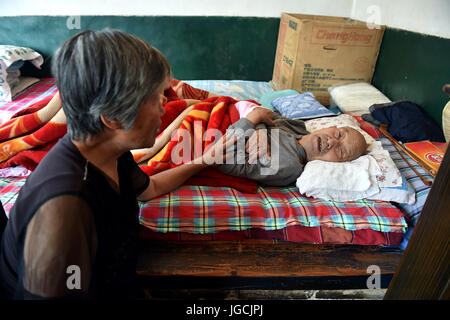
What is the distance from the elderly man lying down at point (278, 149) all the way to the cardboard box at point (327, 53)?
45.5 inches

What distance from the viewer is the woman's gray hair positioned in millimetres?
708

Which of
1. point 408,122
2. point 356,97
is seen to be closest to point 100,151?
point 408,122

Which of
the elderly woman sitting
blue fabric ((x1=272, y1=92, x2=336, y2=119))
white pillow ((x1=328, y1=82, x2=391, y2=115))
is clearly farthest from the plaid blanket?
white pillow ((x1=328, y1=82, x2=391, y2=115))

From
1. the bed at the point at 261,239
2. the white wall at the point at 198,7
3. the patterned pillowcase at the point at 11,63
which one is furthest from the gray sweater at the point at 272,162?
the patterned pillowcase at the point at 11,63

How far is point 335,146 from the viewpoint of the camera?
160 cm

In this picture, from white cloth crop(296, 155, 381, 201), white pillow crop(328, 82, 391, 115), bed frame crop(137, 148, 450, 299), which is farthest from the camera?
white pillow crop(328, 82, 391, 115)

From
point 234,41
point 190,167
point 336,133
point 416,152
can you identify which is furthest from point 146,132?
point 234,41

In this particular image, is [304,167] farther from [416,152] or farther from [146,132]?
[146,132]

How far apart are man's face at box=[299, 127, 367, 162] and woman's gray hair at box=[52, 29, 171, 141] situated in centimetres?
107

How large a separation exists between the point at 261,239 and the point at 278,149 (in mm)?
458

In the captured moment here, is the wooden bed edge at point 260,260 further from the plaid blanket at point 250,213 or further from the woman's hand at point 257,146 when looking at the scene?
the woman's hand at point 257,146

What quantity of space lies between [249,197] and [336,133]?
0.64 metres

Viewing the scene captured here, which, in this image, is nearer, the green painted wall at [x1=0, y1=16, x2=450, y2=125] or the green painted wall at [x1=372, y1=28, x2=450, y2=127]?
the green painted wall at [x1=372, y1=28, x2=450, y2=127]

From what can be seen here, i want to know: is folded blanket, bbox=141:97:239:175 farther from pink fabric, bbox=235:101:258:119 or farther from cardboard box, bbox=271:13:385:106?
cardboard box, bbox=271:13:385:106
